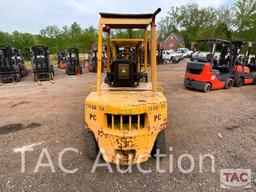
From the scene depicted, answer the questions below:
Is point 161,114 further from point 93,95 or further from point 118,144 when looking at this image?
point 93,95

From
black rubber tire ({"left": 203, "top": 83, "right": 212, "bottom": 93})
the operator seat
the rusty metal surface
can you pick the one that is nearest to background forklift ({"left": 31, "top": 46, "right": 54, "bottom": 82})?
black rubber tire ({"left": 203, "top": 83, "right": 212, "bottom": 93})

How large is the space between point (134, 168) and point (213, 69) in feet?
25.1

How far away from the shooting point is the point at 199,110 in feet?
22.1

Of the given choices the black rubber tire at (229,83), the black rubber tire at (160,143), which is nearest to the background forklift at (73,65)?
the black rubber tire at (229,83)

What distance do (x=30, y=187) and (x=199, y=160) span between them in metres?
2.97

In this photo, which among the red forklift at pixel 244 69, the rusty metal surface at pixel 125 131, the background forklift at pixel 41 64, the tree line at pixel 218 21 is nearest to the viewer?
the rusty metal surface at pixel 125 131

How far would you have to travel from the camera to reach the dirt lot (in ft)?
10.5

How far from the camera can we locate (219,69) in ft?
33.2

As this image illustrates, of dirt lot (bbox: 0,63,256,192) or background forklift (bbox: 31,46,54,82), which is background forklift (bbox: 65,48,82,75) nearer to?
background forklift (bbox: 31,46,54,82)

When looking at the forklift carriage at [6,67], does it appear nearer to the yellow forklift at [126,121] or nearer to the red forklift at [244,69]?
the yellow forklift at [126,121]

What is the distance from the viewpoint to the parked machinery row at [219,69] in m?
9.16

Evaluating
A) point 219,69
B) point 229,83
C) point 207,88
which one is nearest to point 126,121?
point 207,88

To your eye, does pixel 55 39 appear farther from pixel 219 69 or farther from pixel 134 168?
pixel 134 168

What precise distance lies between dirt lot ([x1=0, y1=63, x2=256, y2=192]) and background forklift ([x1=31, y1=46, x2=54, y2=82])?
6.85 m
